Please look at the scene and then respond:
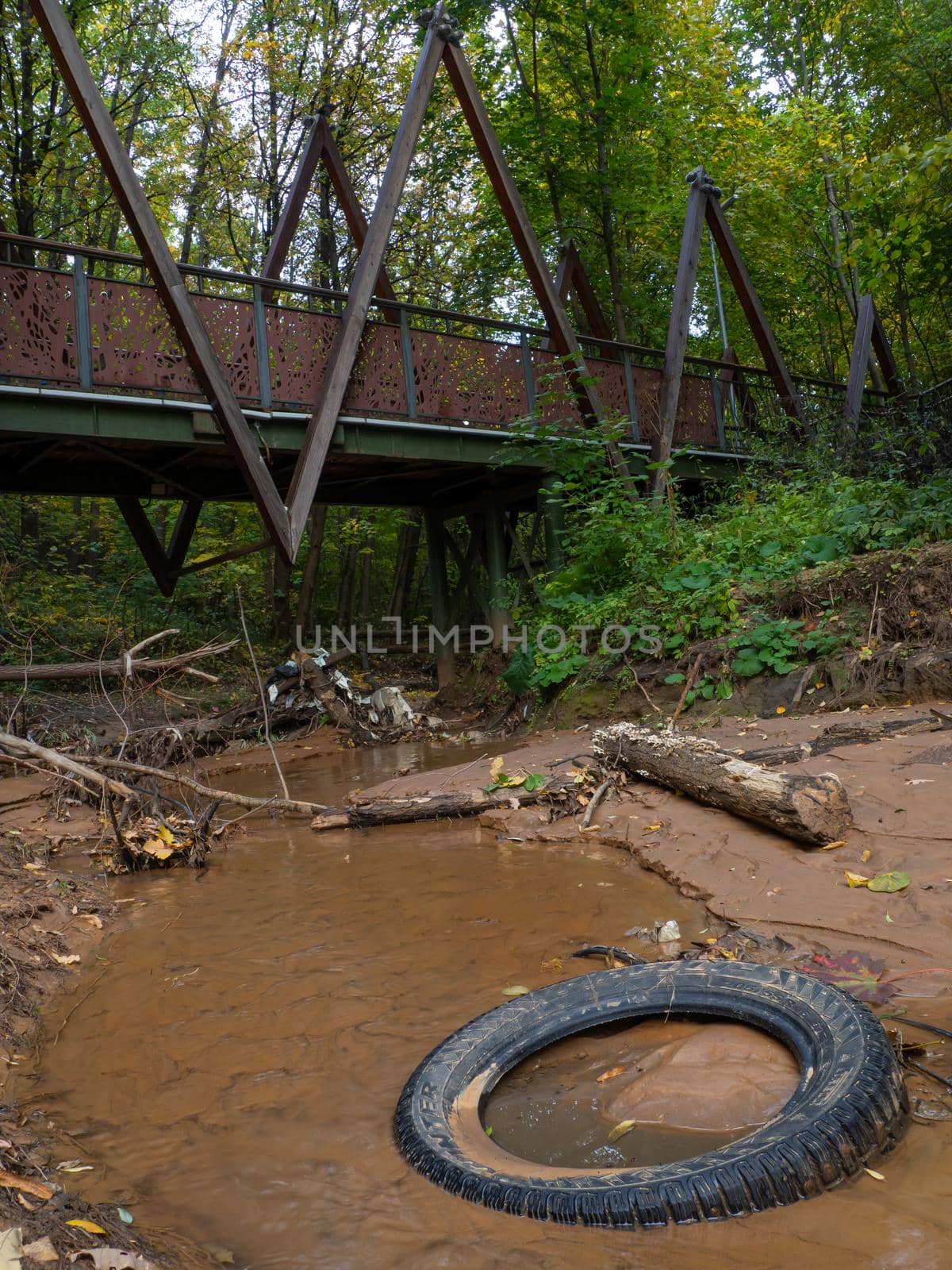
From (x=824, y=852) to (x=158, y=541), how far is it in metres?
9.59

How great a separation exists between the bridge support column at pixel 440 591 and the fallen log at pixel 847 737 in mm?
8514

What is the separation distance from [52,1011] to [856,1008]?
3.30 metres

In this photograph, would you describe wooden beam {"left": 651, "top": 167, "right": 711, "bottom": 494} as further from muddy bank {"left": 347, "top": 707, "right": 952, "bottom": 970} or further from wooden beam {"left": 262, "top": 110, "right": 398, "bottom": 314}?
muddy bank {"left": 347, "top": 707, "right": 952, "bottom": 970}

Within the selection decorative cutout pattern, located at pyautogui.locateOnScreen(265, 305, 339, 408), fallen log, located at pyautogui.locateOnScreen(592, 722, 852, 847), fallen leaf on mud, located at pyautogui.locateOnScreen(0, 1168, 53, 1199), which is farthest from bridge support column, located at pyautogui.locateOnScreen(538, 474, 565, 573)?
fallen leaf on mud, located at pyautogui.locateOnScreen(0, 1168, 53, 1199)

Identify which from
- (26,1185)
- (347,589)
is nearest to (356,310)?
(26,1185)

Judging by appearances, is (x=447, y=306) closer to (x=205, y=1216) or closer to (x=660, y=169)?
(x=660, y=169)

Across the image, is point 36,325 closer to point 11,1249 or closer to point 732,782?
point 732,782

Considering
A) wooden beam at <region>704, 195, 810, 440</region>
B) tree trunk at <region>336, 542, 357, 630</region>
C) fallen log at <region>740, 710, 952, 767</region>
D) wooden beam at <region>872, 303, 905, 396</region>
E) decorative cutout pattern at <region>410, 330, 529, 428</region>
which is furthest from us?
tree trunk at <region>336, 542, 357, 630</region>

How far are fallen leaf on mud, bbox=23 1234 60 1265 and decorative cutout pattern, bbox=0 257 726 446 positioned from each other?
774 centimetres

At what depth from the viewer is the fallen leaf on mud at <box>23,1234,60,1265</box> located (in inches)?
66.6

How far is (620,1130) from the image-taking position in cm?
249

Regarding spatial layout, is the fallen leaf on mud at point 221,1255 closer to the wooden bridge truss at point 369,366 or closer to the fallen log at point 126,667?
the fallen log at point 126,667

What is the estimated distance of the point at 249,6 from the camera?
18.1m

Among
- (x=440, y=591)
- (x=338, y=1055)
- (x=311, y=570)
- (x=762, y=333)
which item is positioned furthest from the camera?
(x=311, y=570)
